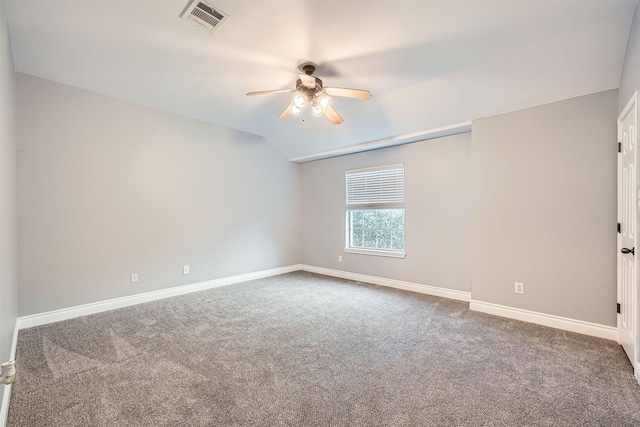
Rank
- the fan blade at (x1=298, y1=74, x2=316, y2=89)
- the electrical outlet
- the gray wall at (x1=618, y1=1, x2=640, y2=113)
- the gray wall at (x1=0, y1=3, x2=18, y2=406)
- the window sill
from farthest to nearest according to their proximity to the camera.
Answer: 1. the window sill
2. the electrical outlet
3. the fan blade at (x1=298, y1=74, x2=316, y2=89)
4. the gray wall at (x1=618, y1=1, x2=640, y2=113)
5. the gray wall at (x1=0, y1=3, x2=18, y2=406)

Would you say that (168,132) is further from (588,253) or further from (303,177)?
(588,253)

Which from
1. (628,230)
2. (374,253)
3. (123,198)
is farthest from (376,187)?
(123,198)

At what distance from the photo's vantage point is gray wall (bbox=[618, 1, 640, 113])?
221 cm

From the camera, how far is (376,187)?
5.20 m

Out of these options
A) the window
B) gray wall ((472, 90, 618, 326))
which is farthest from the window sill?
gray wall ((472, 90, 618, 326))

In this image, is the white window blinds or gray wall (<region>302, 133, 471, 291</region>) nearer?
gray wall (<region>302, 133, 471, 291</region>)

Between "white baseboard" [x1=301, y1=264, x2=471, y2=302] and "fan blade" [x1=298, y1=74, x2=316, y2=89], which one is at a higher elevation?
"fan blade" [x1=298, y1=74, x2=316, y2=89]

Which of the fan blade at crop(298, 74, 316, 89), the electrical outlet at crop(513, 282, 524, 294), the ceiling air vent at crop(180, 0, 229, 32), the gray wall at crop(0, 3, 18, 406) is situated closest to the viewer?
the gray wall at crop(0, 3, 18, 406)

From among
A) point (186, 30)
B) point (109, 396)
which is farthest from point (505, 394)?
point (186, 30)

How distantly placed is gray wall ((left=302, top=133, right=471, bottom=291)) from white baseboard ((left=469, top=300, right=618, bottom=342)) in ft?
1.75

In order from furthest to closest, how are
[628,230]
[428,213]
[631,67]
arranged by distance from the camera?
[428,213] → [628,230] → [631,67]

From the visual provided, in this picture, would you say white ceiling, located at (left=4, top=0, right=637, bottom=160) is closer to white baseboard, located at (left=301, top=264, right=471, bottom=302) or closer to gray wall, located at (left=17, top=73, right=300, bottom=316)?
gray wall, located at (left=17, top=73, right=300, bottom=316)

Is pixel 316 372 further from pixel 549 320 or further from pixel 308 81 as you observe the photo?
pixel 549 320

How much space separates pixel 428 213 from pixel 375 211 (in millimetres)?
1000
